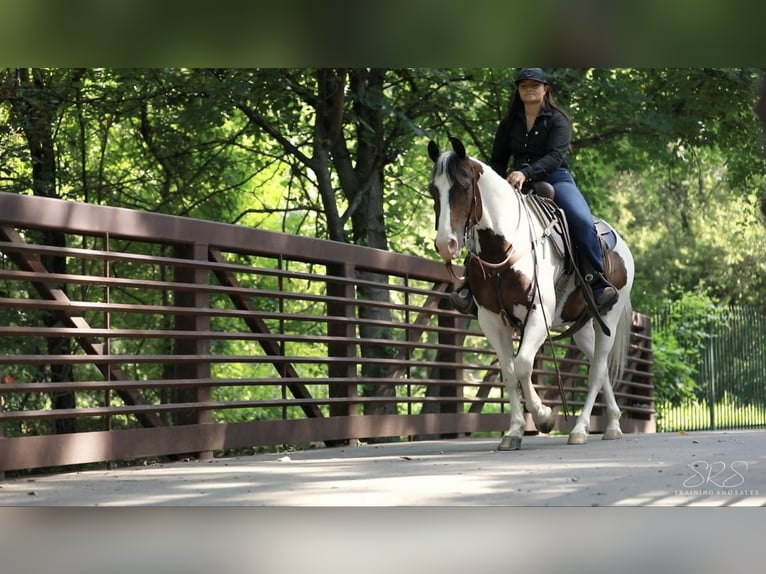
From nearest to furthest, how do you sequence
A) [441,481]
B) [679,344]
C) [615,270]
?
[441,481] < [615,270] < [679,344]

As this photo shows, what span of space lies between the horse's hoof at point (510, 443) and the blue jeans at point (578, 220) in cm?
143

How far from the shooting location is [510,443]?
933 cm

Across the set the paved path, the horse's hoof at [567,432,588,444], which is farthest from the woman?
the paved path

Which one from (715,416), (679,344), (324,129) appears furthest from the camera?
(679,344)

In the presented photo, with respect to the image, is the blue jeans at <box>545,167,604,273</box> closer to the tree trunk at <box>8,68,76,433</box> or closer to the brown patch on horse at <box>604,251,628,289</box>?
the brown patch on horse at <box>604,251,628,289</box>

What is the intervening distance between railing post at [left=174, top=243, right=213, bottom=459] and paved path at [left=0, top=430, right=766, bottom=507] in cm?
A: 41

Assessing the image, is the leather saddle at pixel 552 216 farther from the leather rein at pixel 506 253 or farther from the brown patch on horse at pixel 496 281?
the brown patch on horse at pixel 496 281

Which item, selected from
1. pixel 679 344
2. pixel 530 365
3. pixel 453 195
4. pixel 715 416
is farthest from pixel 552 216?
pixel 679 344

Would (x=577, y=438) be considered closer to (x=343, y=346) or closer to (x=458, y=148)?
(x=343, y=346)

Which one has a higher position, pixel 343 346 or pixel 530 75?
pixel 530 75

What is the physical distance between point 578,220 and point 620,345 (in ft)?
7.50

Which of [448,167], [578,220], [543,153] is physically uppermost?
[543,153]

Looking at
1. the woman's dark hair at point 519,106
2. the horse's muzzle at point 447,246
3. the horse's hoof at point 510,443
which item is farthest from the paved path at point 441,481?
the woman's dark hair at point 519,106

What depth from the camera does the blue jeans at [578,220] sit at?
379 inches
